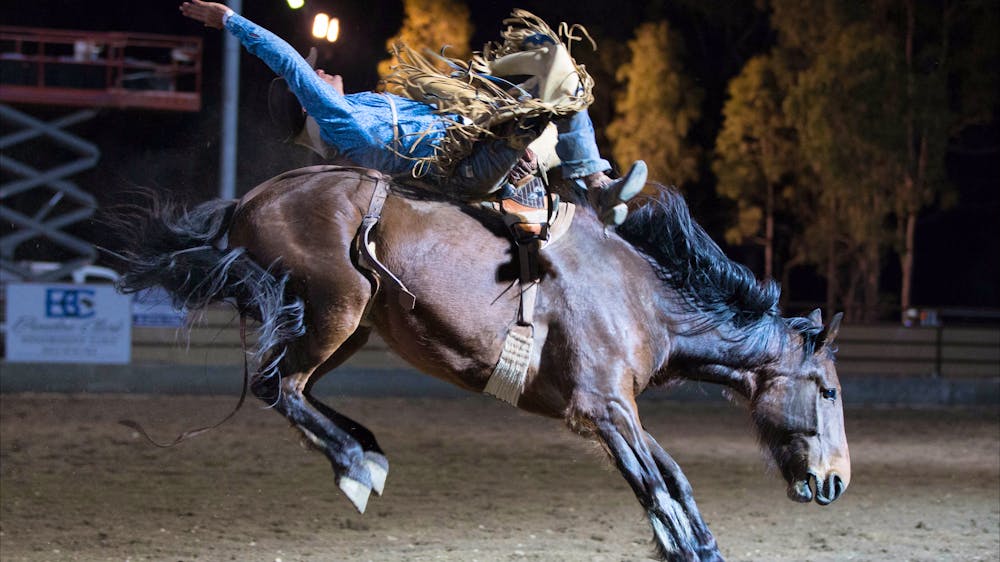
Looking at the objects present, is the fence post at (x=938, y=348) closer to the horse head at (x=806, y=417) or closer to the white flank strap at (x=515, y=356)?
the horse head at (x=806, y=417)

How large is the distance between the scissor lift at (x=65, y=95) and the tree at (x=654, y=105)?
718 centimetres

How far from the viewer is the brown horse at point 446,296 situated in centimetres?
403

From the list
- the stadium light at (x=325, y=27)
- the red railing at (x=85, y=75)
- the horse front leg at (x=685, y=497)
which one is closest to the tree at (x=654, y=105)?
the red railing at (x=85, y=75)

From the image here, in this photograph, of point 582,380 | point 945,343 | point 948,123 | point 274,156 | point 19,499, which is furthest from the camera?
point 948,123

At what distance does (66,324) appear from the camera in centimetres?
1253

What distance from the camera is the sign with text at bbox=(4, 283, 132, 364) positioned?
12.5 metres

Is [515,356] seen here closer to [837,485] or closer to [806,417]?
[806,417]

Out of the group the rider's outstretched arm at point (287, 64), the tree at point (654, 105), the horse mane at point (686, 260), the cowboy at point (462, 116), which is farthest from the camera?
the tree at point (654, 105)

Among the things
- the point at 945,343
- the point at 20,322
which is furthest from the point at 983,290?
the point at 20,322

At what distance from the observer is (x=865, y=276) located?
17875mm

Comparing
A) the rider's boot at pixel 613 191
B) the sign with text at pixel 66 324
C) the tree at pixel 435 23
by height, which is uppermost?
the tree at pixel 435 23

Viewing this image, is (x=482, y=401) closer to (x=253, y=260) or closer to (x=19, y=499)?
(x=19, y=499)

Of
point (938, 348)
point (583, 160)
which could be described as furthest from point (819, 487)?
point (938, 348)

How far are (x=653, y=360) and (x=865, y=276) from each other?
1459 cm
